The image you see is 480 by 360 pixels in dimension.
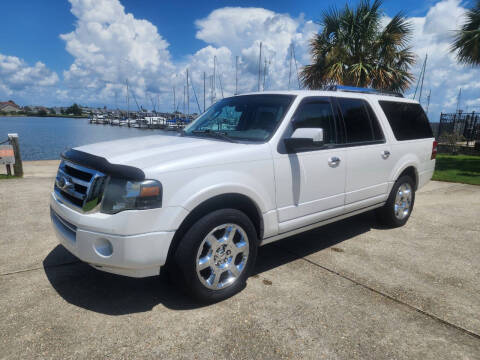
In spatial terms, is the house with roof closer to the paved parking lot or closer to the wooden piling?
the wooden piling

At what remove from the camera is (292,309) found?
2844 millimetres

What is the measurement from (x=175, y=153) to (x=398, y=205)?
3694 millimetres

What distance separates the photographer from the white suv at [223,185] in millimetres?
2482

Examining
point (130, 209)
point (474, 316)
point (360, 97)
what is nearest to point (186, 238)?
point (130, 209)

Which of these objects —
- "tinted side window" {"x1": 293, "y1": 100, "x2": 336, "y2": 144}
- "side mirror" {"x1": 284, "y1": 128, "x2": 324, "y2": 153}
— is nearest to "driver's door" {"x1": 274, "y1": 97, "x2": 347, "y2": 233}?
"tinted side window" {"x1": 293, "y1": 100, "x2": 336, "y2": 144}

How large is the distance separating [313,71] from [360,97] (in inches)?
377

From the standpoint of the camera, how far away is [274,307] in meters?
2.87

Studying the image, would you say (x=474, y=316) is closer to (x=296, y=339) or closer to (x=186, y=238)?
(x=296, y=339)

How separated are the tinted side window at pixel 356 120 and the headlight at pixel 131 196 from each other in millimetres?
2455

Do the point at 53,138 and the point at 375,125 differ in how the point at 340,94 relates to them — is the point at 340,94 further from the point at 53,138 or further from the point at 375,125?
the point at 53,138

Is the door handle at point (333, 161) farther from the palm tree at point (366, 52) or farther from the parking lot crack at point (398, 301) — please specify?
the palm tree at point (366, 52)

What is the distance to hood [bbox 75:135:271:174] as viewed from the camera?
8.52 ft

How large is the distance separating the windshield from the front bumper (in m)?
1.36

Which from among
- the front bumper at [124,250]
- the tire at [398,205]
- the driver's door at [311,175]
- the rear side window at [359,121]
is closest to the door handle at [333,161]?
the driver's door at [311,175]
